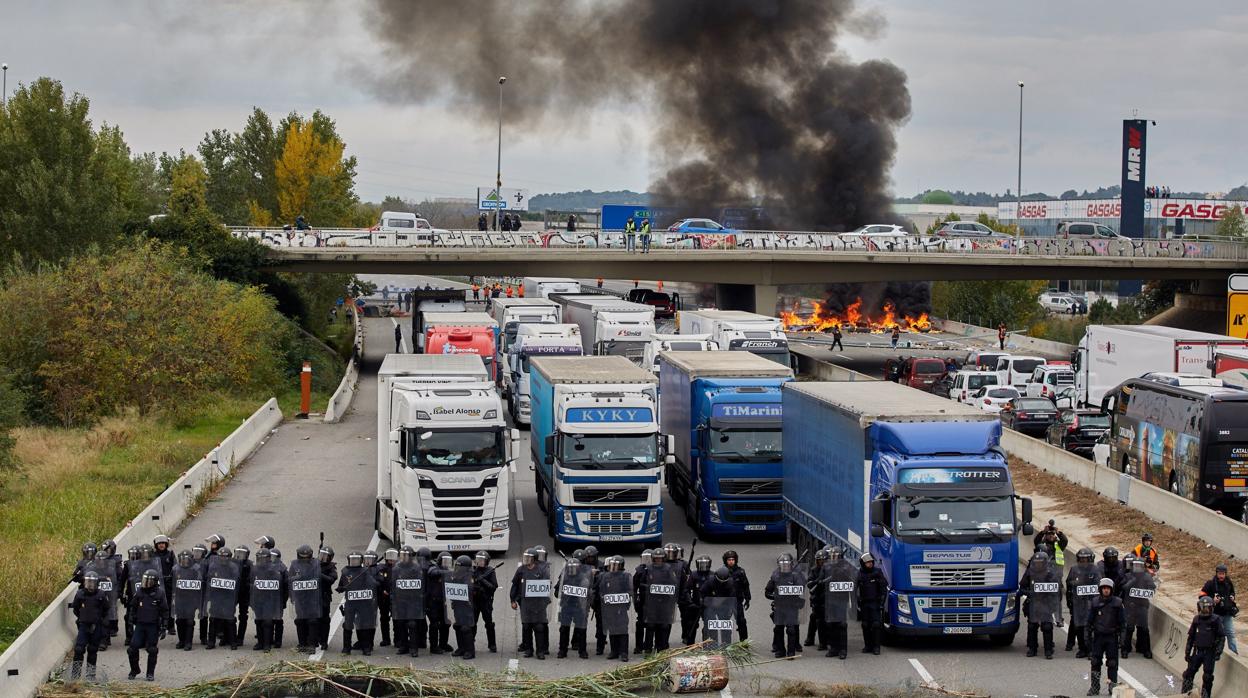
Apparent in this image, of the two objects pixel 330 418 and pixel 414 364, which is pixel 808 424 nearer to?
pixel 414 364

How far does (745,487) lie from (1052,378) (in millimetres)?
26865

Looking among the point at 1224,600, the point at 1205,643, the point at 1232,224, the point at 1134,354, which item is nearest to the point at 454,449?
the point at 1224,600

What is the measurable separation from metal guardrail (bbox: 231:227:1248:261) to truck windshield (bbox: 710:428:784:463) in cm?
3736

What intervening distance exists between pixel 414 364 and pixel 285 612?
8.58m

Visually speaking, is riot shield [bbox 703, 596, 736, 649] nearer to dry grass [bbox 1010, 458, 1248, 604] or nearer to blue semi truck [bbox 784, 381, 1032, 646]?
blue semi truck [bbox 784, 381, 1032, 646]

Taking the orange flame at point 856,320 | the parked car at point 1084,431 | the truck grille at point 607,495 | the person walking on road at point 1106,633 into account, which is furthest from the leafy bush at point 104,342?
the orange flame at point 856,320

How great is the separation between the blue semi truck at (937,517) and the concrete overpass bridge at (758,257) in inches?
1733

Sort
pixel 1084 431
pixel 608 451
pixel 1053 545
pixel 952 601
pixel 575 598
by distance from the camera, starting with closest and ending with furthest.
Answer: pixel 575 598 → pixel 952 601 → pixel 1053 545 → pixel 608 451 → pixel 1084 431

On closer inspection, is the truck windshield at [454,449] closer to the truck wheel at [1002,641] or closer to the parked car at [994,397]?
the truck wheel at [1002,641]

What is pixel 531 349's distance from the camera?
136 feet

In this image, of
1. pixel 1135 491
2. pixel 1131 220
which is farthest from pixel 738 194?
pixel 1135 491

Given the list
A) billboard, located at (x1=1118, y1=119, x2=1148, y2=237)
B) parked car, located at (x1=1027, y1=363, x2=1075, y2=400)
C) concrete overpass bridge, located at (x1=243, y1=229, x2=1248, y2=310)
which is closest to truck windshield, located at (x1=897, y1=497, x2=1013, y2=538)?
parked car, located at (x1=1027, y1=363, x2=1075, y2=400)

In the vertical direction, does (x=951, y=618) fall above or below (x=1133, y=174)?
below

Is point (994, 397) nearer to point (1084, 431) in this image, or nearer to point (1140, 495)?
point (1084, 431)
